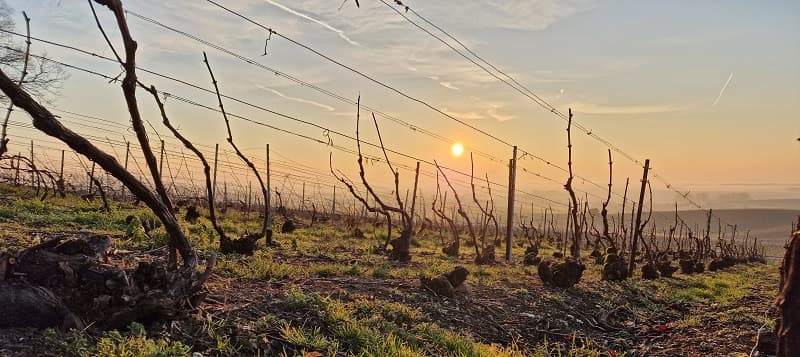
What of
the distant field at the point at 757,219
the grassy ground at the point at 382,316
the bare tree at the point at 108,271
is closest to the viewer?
the bare tree at the point at 108,271

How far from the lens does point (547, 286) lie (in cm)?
979

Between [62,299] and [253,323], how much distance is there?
141cm

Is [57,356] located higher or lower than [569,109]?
lower

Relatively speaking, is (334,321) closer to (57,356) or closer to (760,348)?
(57,356)

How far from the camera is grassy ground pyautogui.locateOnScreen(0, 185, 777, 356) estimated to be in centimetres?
392

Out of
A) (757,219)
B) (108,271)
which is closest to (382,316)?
(108,271)

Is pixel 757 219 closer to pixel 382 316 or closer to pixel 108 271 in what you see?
pixel 382 316

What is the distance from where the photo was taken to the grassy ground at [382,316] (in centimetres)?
392

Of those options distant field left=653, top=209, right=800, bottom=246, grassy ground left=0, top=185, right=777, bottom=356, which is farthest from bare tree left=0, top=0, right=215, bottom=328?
distant field left=653, top=209, right=800, bottom=246

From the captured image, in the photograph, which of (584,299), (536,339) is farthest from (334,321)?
(584,299)

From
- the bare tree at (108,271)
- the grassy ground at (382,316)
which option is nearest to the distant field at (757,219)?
the grassy ground at (382,316)

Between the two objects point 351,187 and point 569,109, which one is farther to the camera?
point 569,109

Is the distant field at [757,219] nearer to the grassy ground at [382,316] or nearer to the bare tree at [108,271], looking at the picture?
the grassy ground at [382,316]

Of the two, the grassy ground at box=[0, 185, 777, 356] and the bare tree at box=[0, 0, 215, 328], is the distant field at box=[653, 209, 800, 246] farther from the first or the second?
the bare tree at box=[0, 0, 215, 328]
